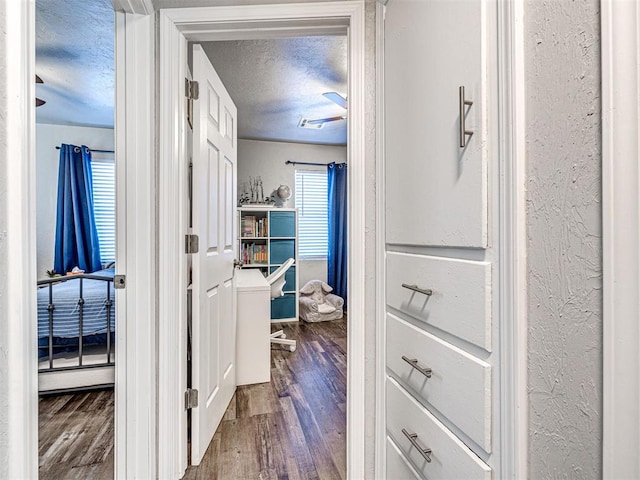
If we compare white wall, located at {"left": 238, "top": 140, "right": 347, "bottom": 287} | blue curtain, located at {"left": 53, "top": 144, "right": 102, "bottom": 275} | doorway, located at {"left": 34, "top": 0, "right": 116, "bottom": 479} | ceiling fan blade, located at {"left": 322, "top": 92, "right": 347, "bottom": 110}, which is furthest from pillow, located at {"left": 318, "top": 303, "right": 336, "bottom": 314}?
blue curtain, located at {"left": 53, "top": 144, "right": 102, "bottom": 275}

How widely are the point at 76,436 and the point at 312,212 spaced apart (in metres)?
3.78

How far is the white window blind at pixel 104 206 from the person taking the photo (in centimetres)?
452

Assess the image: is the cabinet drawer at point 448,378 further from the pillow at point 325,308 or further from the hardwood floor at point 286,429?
the pillow at point 325,308

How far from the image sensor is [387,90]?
129 centimetres

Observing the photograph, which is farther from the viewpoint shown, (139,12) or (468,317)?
(139,12)

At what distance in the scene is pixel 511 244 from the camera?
71cm

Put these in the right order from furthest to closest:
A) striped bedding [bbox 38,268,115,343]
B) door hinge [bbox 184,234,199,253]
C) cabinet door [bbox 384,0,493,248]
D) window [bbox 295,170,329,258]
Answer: window [bbox 295,170,329,258]
striped bedding [bbox 38,268,115,343]
door hinge [bbox 184,234,199,253]
cabinet door [bbox 384,0,493,248]

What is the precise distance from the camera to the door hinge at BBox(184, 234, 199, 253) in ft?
5.14

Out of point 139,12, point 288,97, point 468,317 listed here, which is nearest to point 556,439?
point 468,317

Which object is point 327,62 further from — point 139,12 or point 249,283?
point 249,283

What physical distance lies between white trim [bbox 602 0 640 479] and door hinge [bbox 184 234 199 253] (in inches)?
57.5

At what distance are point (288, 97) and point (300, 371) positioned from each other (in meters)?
2.56

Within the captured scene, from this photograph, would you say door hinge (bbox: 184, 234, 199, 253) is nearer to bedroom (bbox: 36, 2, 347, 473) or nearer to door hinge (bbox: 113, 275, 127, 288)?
door hinge (bbox: 113, 275, 127, 288)

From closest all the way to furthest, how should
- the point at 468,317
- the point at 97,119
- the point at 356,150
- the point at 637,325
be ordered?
the point at 637,325, the point at 468,317, the point at 356,150, the point at 97,119
